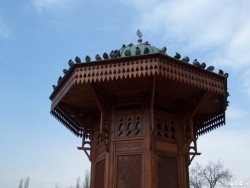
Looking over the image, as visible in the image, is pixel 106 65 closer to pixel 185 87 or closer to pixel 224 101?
pixel 185 87

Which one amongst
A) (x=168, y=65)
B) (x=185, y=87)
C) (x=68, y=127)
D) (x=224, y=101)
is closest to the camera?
(x=168, y=65)

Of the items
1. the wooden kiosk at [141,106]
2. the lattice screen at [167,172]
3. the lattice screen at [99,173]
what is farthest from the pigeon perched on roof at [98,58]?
the lattice screen at [167,172]

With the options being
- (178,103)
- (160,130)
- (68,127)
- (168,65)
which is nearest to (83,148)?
(68,127)

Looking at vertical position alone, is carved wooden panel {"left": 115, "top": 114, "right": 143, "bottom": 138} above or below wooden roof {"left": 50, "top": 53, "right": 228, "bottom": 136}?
below

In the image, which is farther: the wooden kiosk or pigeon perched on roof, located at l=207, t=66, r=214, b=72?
pigeon perched on roof, located at l=207, t=66, r=214, b=72

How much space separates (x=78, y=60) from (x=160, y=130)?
266cm

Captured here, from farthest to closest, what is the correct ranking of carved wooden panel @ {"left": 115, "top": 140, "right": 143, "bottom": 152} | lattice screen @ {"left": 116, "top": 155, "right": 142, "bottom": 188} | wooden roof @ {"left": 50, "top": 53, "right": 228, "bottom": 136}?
carved wooden panel @ {"left": 115, "top": 140, "right": 143, "bottom": 152}, lattice screen @ {"left": 116, "top": 155, "right": 142, "bottom": 188}, wooden roof @ {"left": 50, "top": 53, "right": 228, "bottom": 136}

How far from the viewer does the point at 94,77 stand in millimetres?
7578

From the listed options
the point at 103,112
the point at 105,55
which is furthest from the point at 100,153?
the point at 105,55

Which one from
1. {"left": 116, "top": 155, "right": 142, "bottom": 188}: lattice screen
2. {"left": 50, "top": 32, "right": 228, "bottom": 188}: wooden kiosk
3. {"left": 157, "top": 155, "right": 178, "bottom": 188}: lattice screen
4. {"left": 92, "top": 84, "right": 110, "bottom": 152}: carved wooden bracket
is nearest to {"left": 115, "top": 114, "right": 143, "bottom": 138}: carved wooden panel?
{"left": 50, "top": 32, "right": 228, "bottom": 188}: wooden kiosk

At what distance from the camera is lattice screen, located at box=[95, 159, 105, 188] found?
8243mm

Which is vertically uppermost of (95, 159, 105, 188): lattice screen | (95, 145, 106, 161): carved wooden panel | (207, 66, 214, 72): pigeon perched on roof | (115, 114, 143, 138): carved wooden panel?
(207, 66, 214, 72): pigeon perched on roof

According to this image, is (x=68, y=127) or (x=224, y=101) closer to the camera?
(x=224, y=101)

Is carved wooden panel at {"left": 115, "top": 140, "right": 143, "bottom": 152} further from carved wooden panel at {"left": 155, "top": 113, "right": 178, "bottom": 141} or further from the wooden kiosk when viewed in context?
carved wooden panel at {"left": 155, "top": 113, "right": 178, "bottom": 141}
